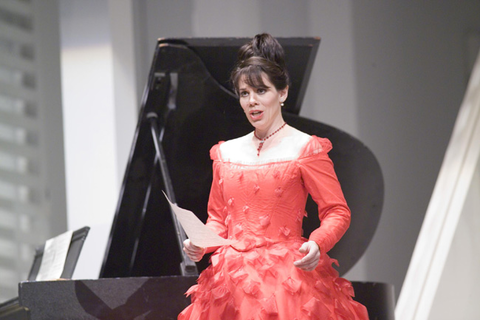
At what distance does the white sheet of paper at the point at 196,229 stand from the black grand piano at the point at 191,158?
0.63 metres

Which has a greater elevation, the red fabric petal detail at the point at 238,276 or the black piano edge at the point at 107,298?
the red fabric petal detail at the point at 238,276

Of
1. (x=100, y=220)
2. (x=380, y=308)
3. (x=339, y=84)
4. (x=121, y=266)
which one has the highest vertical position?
(x=339, y=84)

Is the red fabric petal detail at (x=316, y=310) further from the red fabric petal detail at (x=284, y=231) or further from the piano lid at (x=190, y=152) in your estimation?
the piano lid at (x=190, y=152)

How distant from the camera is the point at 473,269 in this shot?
8.75 feet

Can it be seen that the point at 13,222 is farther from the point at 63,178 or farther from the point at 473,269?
the point at 473,269

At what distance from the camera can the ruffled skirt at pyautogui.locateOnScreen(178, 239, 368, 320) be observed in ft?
4.55

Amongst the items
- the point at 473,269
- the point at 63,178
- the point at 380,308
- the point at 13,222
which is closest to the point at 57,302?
the point at 380,308

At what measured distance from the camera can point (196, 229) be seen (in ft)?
4.58

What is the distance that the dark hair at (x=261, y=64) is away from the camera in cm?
155

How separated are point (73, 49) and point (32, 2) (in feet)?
1.48

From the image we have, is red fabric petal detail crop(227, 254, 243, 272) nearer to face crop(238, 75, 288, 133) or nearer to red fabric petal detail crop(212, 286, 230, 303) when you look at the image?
red fabric petal detail crop(212, 286, 230, 303)

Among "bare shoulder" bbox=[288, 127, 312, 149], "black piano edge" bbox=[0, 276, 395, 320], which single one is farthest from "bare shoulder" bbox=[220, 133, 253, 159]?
"black piano edge" bbox=[0, 276, 395, 320]

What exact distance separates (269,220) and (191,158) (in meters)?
1.18

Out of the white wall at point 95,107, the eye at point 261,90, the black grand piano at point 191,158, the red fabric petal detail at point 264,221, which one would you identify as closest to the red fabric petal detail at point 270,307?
the red fabric petal detail at point 264,221
